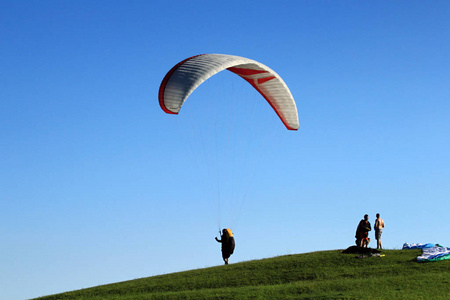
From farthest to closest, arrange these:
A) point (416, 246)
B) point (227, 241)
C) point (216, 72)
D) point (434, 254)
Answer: point (416, 246)
point (227, 241)
point (434, 254)
point (216, 72)

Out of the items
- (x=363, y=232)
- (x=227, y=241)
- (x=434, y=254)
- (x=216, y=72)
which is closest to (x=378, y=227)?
(x=363, y=232)

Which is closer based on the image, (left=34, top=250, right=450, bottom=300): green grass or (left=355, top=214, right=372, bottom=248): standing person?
(left=34, top=250, right=450, bottom=300): green grass

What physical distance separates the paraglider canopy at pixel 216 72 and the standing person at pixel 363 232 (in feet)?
20.7

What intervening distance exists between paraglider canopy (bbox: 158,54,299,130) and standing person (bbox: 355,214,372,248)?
630 centimetres

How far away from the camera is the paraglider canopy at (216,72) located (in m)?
24.2

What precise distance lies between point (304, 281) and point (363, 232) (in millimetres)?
6602

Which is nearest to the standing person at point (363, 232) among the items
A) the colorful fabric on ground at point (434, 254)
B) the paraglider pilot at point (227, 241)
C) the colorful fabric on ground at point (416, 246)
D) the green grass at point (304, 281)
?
the green grass at point (304, 281)

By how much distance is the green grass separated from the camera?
843 inches

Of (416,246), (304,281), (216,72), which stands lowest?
(304,281)

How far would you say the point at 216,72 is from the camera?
2448 centimetres

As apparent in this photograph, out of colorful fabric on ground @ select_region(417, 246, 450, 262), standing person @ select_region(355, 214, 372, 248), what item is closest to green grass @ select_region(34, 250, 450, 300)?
colorful fabric on ground @ select_region(417, 246, 450, 262)

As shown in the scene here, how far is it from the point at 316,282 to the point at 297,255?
6532 mm

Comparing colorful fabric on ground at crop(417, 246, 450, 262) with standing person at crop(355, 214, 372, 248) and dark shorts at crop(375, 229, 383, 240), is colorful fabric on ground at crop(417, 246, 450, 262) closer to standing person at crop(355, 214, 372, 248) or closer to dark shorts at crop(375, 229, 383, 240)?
dark shorts at crop(375, 229, 383, 240)

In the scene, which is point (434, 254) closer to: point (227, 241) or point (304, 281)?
point (304, 281)
